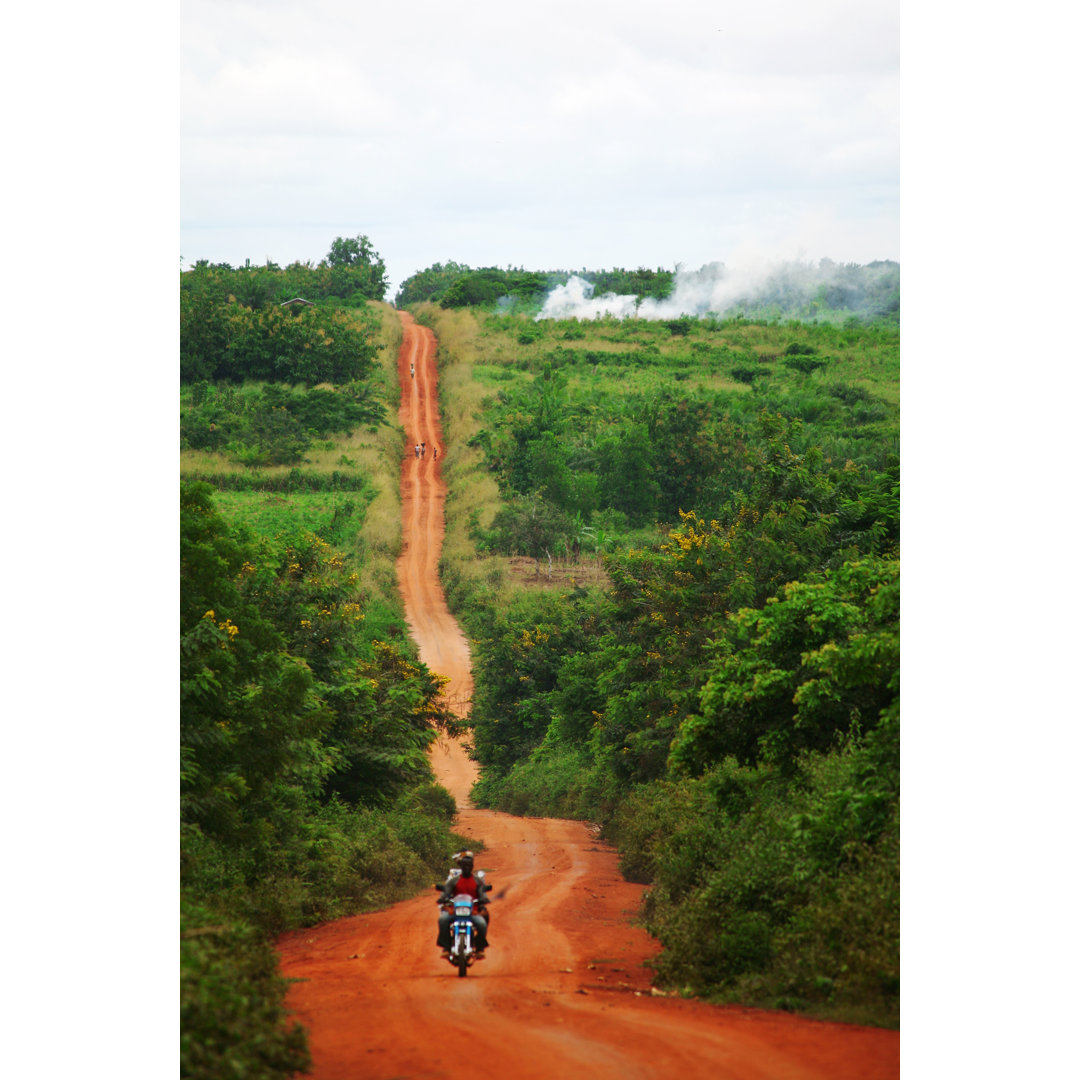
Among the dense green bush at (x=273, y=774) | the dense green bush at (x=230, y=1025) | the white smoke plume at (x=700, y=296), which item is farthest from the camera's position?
the white smoke plume at (x=700, y=296)

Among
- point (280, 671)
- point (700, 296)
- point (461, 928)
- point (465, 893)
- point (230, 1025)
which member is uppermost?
point (700, 296)

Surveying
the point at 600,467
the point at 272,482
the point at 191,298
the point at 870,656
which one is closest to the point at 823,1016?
the point at 870,656

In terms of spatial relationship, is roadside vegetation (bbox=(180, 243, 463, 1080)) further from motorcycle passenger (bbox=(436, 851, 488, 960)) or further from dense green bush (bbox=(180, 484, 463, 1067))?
motorcycle passenger (bbox=(436, 851, 488, 960))

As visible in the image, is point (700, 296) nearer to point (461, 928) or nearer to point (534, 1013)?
point (461, 928)

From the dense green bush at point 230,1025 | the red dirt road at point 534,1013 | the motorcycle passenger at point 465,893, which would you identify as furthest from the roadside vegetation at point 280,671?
the motorcycle passenger at point 465,893

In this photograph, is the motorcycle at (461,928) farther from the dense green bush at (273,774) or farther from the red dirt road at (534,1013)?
the dense green bush at (273,774)

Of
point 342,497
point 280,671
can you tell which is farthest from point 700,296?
point 280,671
